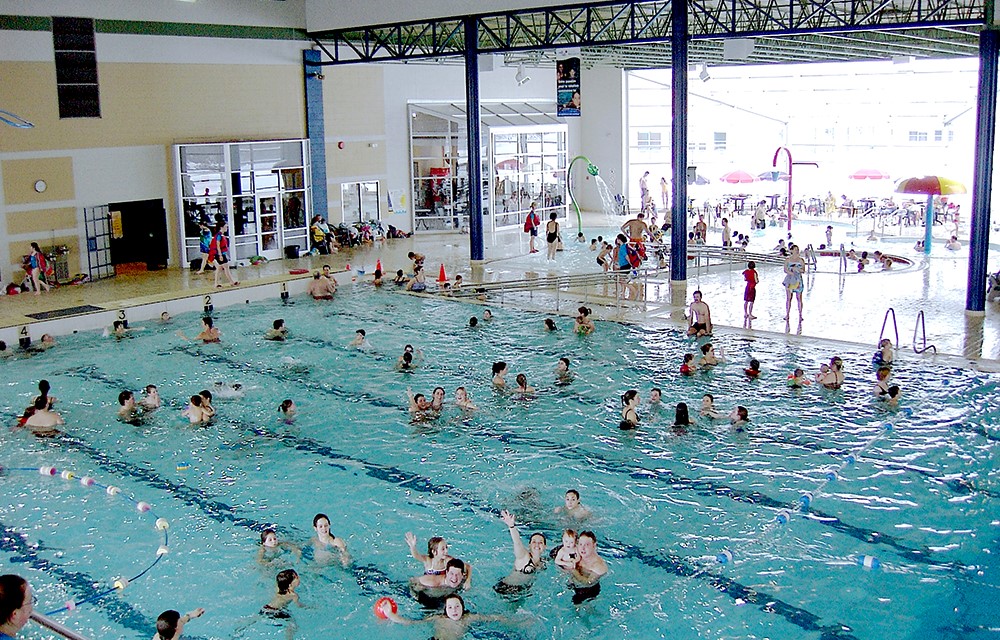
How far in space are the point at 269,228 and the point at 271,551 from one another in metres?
17.7

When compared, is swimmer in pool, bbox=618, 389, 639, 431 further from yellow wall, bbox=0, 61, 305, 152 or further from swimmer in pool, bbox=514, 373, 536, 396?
yellow wall, bbox=0, 61, 305, 152

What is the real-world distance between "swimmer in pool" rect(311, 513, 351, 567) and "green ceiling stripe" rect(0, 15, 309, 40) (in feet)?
53.1

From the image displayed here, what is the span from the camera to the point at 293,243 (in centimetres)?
2609

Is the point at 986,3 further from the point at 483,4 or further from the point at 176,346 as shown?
the point at 176,346

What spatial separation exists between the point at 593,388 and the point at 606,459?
2.76m

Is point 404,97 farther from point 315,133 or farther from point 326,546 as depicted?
point 326,546

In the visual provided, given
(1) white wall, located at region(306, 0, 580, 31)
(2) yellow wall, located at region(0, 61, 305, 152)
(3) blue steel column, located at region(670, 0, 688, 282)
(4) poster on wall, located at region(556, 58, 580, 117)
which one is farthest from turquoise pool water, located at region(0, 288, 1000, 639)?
(4) poster on wall, located at region(556, 58, 580, 117)

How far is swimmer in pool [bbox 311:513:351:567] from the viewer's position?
858 cm

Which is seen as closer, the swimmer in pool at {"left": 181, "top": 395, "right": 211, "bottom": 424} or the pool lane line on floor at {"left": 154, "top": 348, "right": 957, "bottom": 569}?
the pool lane line on floor at {"left": 154, "top": 348, "right": 957, "bottom": 569}

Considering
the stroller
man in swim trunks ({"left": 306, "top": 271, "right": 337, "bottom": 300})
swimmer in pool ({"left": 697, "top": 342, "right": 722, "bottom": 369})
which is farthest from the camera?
man in swim trunks ({"left": 306, "top": 271, "right": 337, "bottom": 300})

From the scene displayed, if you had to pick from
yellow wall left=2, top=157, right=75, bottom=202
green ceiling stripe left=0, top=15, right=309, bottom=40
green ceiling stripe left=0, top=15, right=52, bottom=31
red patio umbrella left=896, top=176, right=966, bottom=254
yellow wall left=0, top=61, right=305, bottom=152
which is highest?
green ceiling stripe left=0, top=15, right=309, bottom=40

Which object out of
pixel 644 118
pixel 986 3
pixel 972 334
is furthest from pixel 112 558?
pixel 644 118

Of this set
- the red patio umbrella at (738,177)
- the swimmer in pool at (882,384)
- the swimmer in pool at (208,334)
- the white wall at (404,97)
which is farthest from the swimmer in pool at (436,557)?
the red patio umbrella at (738,177)

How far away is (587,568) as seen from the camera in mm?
7992
